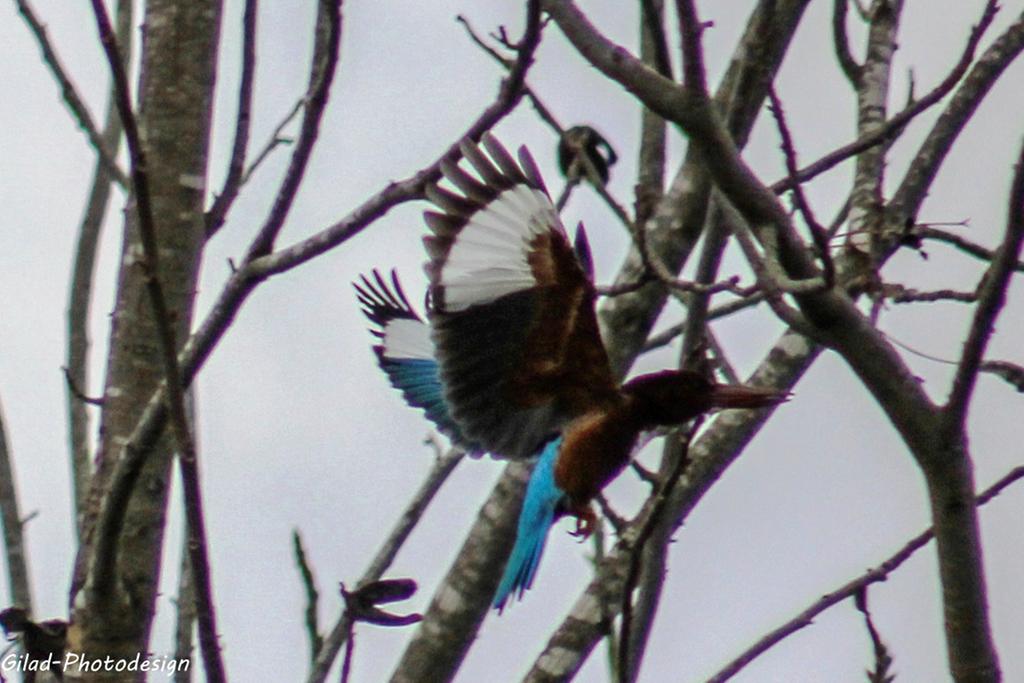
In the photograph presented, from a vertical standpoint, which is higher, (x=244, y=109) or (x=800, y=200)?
(x=244, y=109)

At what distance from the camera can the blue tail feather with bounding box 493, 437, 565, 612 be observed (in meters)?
3.14

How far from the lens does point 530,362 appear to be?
355 centimetres

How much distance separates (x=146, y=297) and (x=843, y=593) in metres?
1.41

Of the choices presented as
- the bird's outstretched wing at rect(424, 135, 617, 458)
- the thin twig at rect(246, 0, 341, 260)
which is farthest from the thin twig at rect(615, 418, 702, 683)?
Result: the bird's outstretched wing at rect(424, 135, 617, 458)

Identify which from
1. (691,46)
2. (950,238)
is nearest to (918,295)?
(950,238)

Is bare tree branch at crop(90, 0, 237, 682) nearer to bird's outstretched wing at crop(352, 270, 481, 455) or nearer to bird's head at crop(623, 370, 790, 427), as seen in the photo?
bird's head at crop(623, 370, 790, 427)

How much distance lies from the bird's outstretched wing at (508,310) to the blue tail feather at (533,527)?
0.12 m

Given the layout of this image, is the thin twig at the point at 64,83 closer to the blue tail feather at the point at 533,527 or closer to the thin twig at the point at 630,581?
the blue tail feather at the point at 533,527

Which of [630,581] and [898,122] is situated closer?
[630,581]

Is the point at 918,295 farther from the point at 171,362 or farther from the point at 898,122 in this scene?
the point at 171,362

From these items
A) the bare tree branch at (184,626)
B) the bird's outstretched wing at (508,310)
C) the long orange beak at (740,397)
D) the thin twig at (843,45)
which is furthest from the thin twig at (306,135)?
the thin twig at (843,45)

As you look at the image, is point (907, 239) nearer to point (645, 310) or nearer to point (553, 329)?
point (645, 310)

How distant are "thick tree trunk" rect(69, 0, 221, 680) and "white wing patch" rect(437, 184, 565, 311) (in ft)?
1.91

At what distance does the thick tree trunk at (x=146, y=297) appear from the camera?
2539 mm
